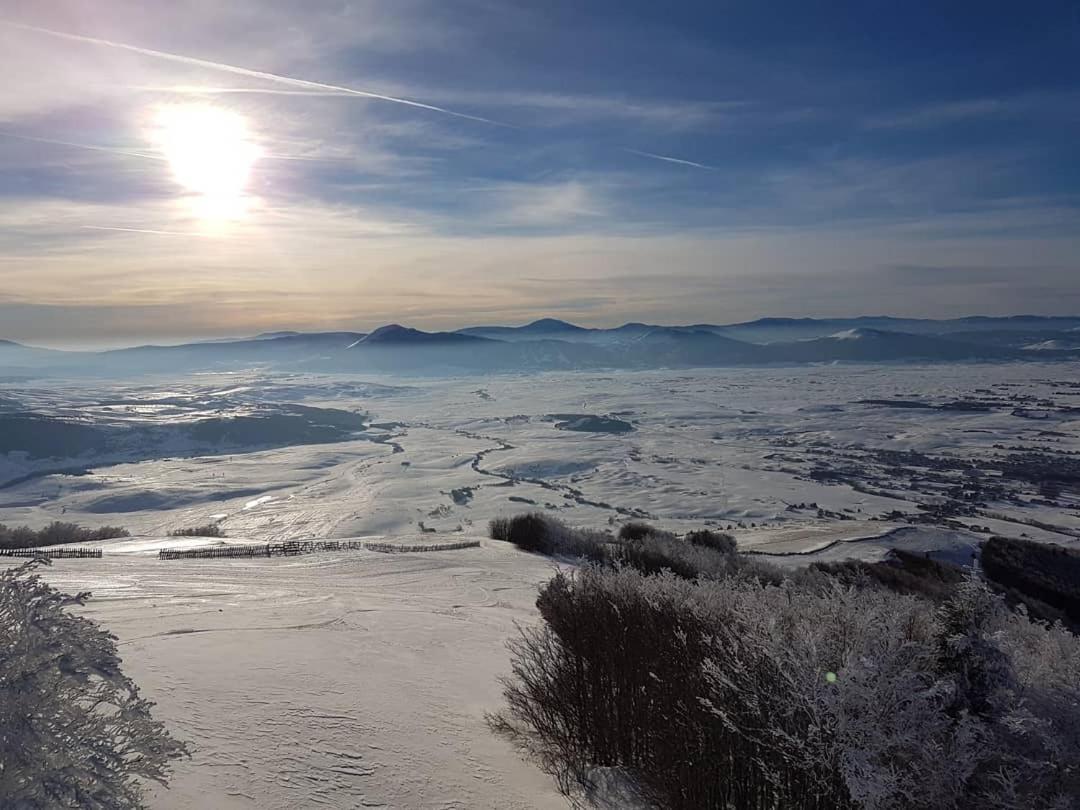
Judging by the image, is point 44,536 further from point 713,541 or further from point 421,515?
point 713,541

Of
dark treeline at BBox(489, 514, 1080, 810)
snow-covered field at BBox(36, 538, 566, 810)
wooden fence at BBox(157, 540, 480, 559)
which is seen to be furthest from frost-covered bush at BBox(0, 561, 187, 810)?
wooden fence at BBox(157, 540, 480, 559)

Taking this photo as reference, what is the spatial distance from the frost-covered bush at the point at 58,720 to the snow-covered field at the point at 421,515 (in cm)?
172

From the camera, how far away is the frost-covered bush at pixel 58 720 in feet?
13.6

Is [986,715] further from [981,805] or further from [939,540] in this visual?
[939,540]

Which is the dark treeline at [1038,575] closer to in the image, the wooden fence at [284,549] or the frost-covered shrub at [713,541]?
the frost-covered shrub at [713,541]

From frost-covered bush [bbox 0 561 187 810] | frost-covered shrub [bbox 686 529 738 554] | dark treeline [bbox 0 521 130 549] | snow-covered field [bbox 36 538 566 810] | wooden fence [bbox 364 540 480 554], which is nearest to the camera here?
frost-covered bush [bbox 0 561 187 810]

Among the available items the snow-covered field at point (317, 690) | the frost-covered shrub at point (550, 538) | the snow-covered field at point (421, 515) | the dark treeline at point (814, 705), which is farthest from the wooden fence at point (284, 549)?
the dark treeline at point (814, 705)

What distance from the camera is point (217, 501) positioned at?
78500mm

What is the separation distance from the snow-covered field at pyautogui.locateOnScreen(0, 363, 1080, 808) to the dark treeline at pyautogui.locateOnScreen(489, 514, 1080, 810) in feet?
4.01

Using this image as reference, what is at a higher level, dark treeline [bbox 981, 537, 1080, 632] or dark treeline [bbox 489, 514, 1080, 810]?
dark treeline [bbox 489, 514, 1080, 810]

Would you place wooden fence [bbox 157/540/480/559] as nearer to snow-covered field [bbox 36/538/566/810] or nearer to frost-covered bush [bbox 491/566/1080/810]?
snow-covered field [bbox 36/538/566/810]

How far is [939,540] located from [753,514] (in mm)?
24489

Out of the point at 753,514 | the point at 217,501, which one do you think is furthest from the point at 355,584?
the point at 217,501

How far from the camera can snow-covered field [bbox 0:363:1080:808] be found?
7891 millimetres
